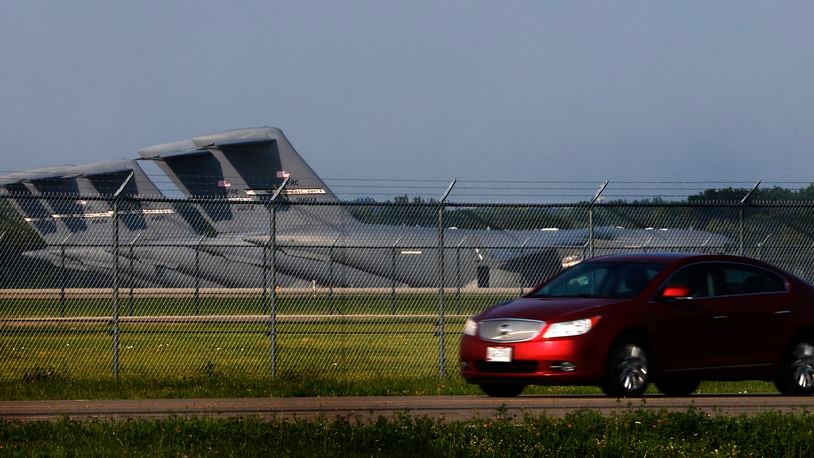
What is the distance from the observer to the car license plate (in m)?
13.1

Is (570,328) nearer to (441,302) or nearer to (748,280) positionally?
(748,280)

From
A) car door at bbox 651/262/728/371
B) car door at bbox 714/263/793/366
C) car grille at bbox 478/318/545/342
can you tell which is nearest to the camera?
car grille at bbox 478/318/545/342

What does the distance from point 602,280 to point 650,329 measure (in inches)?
37.7

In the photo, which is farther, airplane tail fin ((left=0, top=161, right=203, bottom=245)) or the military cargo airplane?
airplane tail fin ((left=0, top=161, right=203, bottom=245))

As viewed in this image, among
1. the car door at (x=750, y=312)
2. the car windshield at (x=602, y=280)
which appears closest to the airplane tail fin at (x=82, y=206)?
the car windshield at (x=602, y=280)

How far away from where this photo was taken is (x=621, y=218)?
2238 cm

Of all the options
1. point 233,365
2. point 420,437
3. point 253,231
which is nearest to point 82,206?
point 253,231

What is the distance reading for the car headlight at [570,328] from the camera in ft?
42.4

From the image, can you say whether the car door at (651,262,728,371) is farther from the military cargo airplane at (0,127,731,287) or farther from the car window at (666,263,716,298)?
the military cargo airplane at (0,127,731,287)

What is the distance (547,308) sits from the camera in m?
13.3

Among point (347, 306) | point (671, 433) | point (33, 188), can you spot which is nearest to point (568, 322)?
point (671, 433)

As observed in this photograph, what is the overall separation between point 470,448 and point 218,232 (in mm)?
36559

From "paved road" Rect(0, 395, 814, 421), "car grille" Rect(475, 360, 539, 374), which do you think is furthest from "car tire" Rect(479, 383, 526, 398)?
"car grille" Rect(475, 360, 539, 374)

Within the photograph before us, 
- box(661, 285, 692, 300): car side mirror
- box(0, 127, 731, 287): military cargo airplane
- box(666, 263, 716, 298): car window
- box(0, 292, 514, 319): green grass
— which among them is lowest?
box(661, 285, 692, 300): car side mirror
